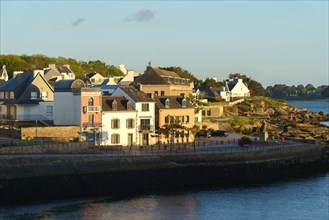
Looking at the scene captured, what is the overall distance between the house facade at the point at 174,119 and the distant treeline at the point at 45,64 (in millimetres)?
40848

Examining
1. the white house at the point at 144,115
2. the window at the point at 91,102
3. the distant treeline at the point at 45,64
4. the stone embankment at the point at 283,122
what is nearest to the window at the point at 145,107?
the white house at the point at 144,115

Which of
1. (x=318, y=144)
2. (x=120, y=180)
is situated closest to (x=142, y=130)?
(x=120, y=180)

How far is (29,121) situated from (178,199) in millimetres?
21603

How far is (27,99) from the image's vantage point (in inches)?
2692

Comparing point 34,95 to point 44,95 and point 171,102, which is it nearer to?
point 44,95

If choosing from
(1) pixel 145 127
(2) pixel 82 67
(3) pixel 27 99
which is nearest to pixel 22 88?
(3) pixel 27 99

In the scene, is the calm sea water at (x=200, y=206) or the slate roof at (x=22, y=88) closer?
the calm sea water at (x=200, y=206)

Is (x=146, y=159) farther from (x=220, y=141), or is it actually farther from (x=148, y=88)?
(x=148, y=88)

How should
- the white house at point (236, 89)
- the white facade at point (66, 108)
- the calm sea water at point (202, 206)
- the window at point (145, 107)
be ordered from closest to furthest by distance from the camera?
the calm sea water at point (202, 206) < the white facade at point (66, 108) < the window at point (145, 107) < the white house at point (236, 89)

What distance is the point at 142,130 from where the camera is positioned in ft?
211

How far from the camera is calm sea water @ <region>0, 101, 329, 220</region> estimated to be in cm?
4475

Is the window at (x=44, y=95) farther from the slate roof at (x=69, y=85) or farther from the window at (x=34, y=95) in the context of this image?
the slate roof at (x=69, y=85)

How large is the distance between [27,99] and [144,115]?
11.6 meters

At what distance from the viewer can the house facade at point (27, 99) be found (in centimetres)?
6762
